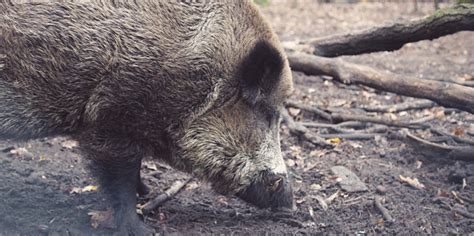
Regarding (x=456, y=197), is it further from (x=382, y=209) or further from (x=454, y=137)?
(x=454, y=137)

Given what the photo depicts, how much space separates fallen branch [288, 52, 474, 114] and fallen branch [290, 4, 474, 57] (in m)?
0.30

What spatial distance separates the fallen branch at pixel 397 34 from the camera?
559cm

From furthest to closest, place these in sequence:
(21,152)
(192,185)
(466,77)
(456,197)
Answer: (466,77)
(21,152)
(192,185)
(456,197)

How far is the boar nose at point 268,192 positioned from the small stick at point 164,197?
648mm

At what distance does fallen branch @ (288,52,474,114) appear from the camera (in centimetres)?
526

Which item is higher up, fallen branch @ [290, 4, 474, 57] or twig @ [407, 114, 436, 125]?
fallen branch @ [290, 4, 474, 57]

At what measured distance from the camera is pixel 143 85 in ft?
13.5

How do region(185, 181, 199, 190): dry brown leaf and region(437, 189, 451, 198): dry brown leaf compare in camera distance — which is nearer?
region(437, 189, 451, 198): dry brown leaf

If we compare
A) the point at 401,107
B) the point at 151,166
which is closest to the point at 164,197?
the point at 151,166

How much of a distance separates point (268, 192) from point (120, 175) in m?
1.12

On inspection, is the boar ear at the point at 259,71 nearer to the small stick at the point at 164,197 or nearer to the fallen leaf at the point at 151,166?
the small stick at the point at 164,197

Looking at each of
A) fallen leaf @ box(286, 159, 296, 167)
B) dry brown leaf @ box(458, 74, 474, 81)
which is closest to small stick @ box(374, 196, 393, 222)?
fallen leaf @ box(286, 159, 296, 167)

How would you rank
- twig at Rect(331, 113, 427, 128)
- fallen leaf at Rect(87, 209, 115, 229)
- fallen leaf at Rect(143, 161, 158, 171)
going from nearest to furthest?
fallen leaf at Rect(87, 209, 115, 229)
fallen leaf at Rect(143, 161, 158, 171)
twig at Rect(331, 113, 427, 128)

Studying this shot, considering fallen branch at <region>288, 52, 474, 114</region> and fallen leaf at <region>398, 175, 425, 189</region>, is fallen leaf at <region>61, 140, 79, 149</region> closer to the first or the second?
fallen branch at <region>288, 52, 474, 114</region>
